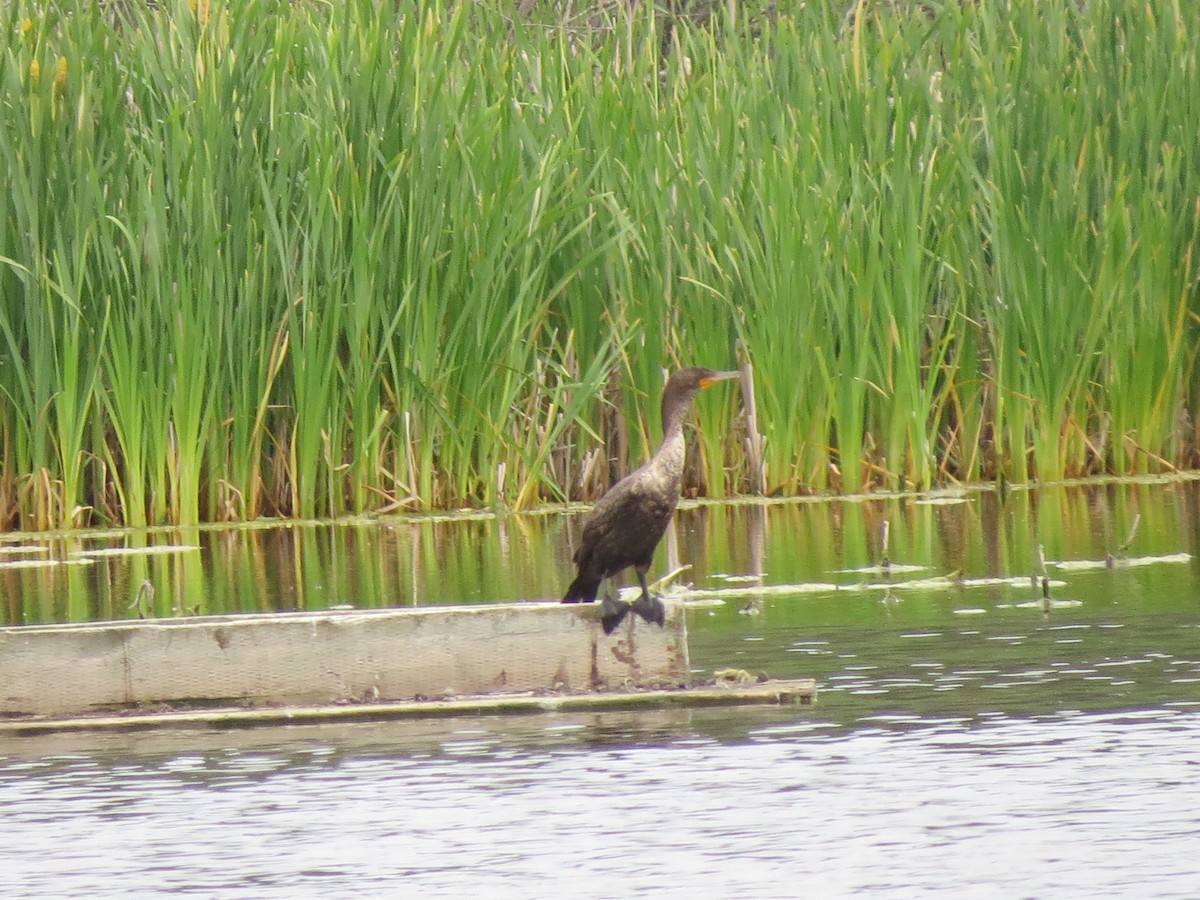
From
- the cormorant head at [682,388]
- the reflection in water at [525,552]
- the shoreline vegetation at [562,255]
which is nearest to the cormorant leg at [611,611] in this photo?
the cormorant head at [682,388]

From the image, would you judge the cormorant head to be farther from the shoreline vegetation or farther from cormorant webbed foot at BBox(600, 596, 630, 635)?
the shoreline vegetation

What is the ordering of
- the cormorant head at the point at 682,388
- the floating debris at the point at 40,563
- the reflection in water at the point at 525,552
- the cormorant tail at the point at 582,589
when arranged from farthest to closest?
the floating debris at the point at 40,563 < the reflection in water at the point at 525,552 < the cormorant head at the point at 682,388 < the cormorant tail at the point at 582,589

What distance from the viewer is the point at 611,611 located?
6949 millimetres

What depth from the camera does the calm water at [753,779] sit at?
16.5 ft

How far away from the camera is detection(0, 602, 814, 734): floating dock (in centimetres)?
707

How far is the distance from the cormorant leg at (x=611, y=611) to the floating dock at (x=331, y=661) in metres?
0.04

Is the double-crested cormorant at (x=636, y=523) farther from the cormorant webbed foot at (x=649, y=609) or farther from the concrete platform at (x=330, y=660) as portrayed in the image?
the concrete platform at (x=330, y=660)

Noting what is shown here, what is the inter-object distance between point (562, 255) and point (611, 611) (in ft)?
18.3

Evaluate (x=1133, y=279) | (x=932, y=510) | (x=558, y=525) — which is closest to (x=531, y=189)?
(x=558, y=525)

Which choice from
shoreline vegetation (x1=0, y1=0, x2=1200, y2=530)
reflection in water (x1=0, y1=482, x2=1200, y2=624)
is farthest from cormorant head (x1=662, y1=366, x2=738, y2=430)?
shoreline vegetation (x1=0, y1=0, x2=1200, y2=530)

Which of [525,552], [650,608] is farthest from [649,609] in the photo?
[525,552]

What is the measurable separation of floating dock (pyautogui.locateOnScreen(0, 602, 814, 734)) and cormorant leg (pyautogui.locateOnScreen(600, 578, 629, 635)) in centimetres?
4

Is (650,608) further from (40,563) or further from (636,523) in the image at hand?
(40,563)

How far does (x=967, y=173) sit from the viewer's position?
40.9ft
